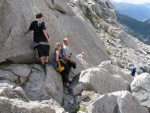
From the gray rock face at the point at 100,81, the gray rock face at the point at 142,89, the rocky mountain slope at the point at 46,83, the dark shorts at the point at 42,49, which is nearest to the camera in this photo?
the rocky mountain slope at the point at 46,83

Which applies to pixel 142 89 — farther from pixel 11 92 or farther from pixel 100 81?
pixel 11 92

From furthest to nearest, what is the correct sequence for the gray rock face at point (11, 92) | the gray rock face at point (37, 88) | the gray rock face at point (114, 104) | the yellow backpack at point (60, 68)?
the yellow backpack at point (60, 68), the gray rock face at point (114, 104), the gray rock face at point (37, 88), the gray rock face at point (11, 92)

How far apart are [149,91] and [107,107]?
5332mm

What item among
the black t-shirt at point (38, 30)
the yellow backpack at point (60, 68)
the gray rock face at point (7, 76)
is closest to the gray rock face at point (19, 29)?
the black t-shirt at point (38, 30)

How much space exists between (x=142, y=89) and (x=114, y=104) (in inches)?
184

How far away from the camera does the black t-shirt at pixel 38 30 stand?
18625 millimetres

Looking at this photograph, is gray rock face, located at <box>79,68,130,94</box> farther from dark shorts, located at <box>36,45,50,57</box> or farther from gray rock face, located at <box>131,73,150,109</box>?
dark shorts, located at <box>36,45,50,57</box>

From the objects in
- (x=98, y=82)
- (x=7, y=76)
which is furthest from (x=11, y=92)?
(x=98, y=82)

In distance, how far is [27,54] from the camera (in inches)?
753

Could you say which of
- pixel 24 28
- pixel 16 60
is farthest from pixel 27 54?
pixel 24 28

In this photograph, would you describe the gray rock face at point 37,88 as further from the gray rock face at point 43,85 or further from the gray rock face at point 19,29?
the gray rock face at point 19,29

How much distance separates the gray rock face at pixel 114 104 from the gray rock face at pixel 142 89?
7.69 feet

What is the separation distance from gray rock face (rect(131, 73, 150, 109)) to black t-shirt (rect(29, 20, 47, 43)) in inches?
297

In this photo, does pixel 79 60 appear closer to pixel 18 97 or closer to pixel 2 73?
pixel 2 73
